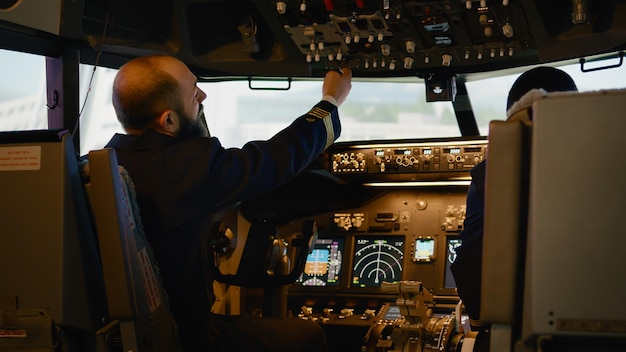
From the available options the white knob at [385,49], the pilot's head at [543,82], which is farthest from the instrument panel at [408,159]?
the pilot's head at [543,82]

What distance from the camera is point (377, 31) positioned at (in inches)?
119

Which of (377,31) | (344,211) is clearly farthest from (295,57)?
(344,211)

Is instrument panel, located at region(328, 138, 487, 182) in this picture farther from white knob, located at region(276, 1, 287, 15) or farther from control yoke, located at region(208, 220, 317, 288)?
white knob, located at region(276, 1, 287, 15)

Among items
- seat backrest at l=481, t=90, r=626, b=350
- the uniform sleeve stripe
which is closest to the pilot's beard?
the uniform sleeve stripe

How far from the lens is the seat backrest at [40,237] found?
1847mm

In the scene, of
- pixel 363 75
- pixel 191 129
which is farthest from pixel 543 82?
pixel 363 75

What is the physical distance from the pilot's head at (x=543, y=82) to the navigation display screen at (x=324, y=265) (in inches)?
53.6

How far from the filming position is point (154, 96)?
7.65 ft

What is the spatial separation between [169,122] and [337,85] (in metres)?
0.60

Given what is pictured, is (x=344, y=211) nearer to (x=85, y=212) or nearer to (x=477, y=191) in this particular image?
(x=477, y=191)

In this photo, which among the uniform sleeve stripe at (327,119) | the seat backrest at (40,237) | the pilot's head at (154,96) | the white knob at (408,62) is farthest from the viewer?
the white knob at (408,62)

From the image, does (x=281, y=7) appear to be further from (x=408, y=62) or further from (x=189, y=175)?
(x=189, y=175)

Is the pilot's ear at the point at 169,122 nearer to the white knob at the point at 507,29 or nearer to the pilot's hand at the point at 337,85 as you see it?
the pilot's hand at the point at 337,85

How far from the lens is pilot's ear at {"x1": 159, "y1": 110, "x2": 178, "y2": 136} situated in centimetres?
234
